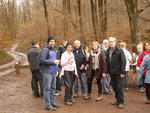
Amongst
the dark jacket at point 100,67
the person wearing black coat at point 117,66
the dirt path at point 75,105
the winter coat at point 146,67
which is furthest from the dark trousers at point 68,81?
the winter coat at point 146,67

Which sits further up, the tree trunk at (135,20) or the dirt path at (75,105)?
the tree trunk at (135,20)

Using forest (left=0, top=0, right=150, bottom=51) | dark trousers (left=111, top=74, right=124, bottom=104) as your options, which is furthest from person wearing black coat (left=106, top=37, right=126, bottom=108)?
forest (left=0, top=0, right=150, bottom=51)

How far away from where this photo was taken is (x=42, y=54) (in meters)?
6.02

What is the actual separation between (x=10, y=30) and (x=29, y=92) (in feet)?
149

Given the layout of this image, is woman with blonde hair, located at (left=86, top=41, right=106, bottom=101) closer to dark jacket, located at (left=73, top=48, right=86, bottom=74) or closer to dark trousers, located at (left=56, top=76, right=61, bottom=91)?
dark jacket, located at (left=73, top=48, right=86, bottom=74)

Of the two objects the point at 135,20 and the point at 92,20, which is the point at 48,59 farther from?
the point at 92,20

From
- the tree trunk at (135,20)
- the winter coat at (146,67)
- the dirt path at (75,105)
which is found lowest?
the dirt path at (75,105)

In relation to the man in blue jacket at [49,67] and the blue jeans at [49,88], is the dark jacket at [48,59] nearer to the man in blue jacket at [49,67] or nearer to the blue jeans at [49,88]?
the man in blue jacket at [49,67]

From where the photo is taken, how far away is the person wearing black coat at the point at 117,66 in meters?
6.21

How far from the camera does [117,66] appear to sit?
247 inches

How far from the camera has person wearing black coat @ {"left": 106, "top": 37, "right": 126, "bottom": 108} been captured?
6.21 m

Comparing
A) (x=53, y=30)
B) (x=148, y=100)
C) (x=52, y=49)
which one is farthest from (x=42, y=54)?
Result: (x=53, y=30)

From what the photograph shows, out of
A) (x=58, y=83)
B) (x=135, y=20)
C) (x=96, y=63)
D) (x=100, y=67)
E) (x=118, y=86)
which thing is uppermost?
(x=135, y=20)

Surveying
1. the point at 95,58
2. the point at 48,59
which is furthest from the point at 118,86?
the point at 48,59
